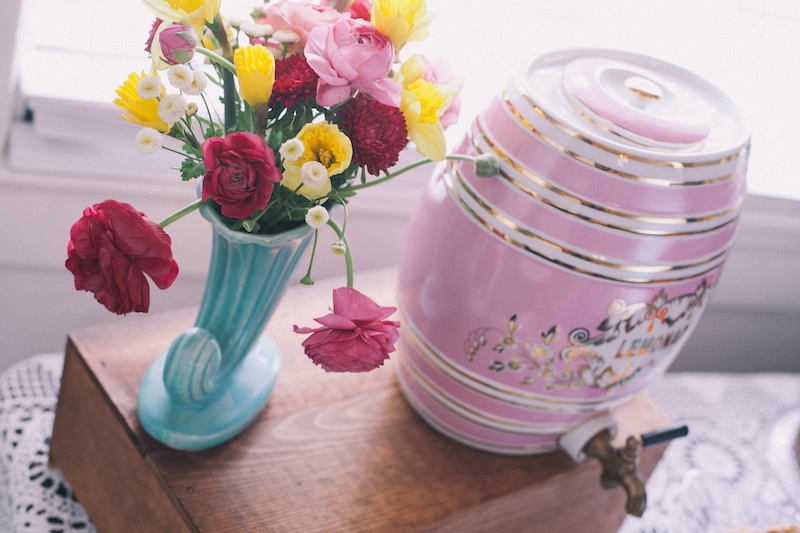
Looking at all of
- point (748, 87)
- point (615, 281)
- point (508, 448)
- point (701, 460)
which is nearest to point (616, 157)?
point (615, 281)

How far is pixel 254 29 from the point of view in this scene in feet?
1.56

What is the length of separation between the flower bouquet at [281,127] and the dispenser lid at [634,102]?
116mm

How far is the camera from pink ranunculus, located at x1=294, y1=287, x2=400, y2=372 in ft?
Result: 1.49

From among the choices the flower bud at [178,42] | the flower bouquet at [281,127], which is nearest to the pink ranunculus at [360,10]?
the flower bouquet at [281,127]

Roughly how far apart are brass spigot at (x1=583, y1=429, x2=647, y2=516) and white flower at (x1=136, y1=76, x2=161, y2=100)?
0.45 meters

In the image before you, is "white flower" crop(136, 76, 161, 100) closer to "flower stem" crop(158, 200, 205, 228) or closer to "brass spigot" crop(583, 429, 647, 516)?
"flower stem" crop(158, 200, 205, 228)

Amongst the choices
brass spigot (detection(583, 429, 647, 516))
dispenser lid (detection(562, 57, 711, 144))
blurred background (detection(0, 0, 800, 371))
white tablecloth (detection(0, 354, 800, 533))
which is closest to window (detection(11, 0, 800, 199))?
blurred background (detection(0, 0, 800, 371))

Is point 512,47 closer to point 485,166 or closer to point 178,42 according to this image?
point 485,166

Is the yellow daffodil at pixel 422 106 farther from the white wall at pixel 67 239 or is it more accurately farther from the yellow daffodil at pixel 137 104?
the white wall at pixel 67 239

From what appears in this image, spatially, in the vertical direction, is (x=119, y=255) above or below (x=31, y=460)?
above

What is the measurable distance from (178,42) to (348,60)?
9 cm

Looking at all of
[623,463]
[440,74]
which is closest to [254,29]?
[440,74]

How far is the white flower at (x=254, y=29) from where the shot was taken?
0.48m

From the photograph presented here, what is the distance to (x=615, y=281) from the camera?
56 centimetres
